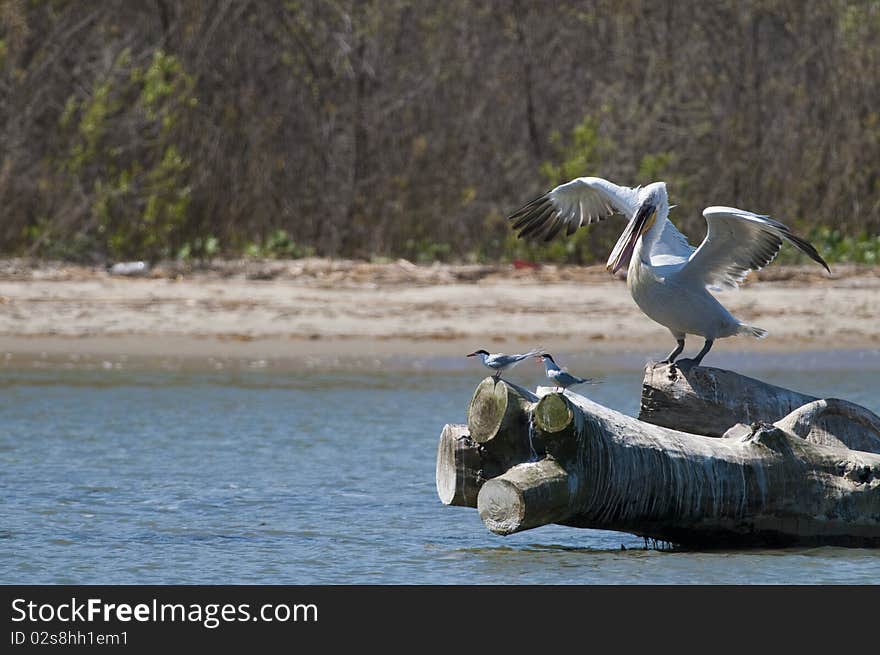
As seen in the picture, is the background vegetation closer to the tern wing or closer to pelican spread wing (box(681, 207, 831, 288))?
the tern wing

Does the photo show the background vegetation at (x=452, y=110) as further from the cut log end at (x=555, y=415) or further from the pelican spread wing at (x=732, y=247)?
the cut log end at (x=555, y=415)

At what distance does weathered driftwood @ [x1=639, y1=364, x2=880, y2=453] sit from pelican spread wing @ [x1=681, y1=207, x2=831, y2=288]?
1.77ft

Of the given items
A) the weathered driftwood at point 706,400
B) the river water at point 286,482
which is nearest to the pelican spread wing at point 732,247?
the weathered driftwood at point 706,400

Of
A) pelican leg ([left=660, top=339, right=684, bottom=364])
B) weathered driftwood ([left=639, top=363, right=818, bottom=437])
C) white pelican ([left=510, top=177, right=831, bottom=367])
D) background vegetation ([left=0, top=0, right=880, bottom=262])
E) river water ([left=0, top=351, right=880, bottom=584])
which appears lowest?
river water ([left=0, top=351, right=880, bottom=584])

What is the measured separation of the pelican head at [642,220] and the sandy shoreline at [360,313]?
437cm

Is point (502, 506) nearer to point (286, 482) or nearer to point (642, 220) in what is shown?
point (642, 220)

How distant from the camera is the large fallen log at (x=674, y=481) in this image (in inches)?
222

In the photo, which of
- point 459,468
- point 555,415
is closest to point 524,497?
point 555,415

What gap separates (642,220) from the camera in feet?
22.1

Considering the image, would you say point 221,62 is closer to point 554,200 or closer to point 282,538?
point 554,200

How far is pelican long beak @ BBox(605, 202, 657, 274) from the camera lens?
670cm

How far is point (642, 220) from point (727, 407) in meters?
0.88

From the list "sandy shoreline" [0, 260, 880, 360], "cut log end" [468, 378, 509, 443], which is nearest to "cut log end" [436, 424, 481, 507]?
"cut log end" [468, 378, 509, 443]
